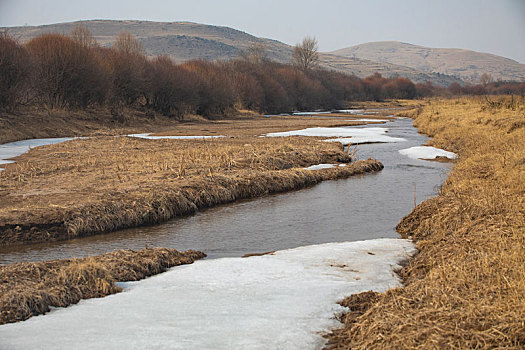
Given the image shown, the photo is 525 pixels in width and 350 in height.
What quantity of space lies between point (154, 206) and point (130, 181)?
291 cm

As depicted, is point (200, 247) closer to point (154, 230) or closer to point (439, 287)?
point (154, 230)

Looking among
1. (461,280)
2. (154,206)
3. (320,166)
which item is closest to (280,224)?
(154,206)

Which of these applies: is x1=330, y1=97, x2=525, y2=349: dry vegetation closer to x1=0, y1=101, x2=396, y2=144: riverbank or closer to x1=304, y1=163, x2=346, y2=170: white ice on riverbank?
x1=304, y1=163, x2=346, y2=170: white ice on riverbank

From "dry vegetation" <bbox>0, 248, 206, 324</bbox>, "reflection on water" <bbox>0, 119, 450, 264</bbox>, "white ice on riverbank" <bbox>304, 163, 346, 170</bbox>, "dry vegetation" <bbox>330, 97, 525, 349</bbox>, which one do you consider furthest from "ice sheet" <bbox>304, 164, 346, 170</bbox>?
"dry vegetation" <bbox>0, 248, 206, 324</bbox>

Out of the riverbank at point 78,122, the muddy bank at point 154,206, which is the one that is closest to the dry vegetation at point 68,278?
the muddy bank at point 154,206

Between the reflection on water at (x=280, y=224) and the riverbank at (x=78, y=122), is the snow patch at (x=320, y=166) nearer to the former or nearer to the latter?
the reflection on water at (x=280, y=224)

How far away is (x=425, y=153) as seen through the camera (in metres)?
26.5

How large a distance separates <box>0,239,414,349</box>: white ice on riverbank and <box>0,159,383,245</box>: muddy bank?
436cm

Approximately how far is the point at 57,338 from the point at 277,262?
15.1ft

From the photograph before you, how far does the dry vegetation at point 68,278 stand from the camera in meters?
6.96

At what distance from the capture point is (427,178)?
19.9 metres

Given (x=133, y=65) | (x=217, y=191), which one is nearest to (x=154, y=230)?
(x=217, y=191)

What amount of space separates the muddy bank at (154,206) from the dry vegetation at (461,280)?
20.1 feet

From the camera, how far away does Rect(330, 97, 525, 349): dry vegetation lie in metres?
5.02
